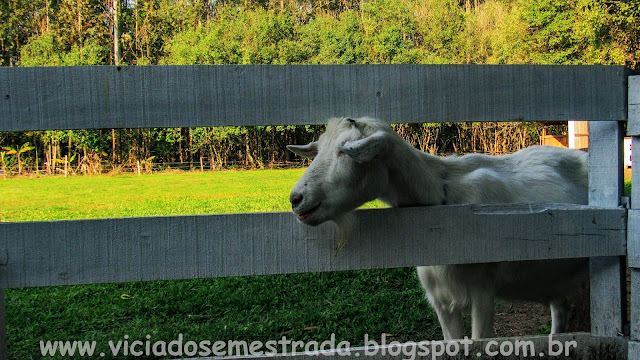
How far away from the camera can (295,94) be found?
2.11 meters

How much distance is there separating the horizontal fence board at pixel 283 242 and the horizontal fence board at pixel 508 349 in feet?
1.05

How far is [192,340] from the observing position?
13.1 feet

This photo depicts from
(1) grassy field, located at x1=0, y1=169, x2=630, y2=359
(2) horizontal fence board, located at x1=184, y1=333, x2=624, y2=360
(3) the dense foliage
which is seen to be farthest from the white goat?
(3) the dense foliage

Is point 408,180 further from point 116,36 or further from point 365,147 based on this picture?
point 116,36

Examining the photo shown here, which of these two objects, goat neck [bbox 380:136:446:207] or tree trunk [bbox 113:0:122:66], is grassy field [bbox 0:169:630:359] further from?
tree trunk [bbox 113:0:122:66]

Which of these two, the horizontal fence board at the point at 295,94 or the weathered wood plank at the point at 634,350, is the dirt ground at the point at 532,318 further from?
the horizontal fence board at the point at 295,94

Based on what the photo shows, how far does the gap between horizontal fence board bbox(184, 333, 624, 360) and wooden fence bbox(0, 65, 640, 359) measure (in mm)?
10

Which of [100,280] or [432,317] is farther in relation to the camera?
[432,317]

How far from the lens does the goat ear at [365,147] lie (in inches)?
85.3

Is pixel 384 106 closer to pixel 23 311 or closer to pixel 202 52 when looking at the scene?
pixel 23 311

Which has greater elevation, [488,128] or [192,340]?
[488,128]

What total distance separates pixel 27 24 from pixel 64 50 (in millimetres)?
3114

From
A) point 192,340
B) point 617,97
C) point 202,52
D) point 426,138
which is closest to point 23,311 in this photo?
point 192,340

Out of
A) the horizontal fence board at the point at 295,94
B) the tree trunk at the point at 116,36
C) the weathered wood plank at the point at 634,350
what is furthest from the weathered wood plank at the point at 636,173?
the tree trunk at the point at 116,36
